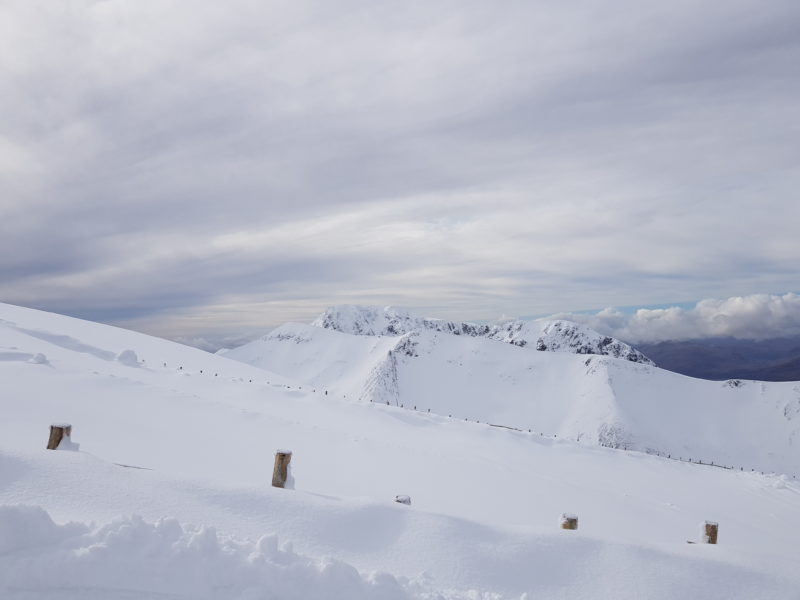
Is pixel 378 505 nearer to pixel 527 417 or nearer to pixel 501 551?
pixel 501 551

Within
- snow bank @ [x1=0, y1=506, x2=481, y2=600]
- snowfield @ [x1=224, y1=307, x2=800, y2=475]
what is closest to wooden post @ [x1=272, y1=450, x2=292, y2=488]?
snow bank @ [x1=0, y1=506, x2=481, y2=600]

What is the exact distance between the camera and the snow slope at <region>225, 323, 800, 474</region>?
2776 inches

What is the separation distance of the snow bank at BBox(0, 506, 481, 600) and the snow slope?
52901 millimetres

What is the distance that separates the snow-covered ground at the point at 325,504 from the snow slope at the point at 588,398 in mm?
41191

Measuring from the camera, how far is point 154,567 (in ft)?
13.9

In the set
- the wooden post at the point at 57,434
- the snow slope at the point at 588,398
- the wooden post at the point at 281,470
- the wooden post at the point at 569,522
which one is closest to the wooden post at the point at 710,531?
the wooden post at the point at 569,522

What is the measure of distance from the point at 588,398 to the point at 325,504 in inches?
3278

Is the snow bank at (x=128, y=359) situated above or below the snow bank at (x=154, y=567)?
above

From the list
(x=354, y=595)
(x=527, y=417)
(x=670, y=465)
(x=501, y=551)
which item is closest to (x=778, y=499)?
(x=670, y=465)

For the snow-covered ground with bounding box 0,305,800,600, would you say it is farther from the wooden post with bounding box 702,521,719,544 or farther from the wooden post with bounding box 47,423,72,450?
the wooden post with bounding box 702,521,719,544

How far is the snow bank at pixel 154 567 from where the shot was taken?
408cm

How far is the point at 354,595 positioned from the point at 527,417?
82.7m

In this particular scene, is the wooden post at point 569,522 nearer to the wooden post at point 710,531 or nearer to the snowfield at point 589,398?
the wooden post at point 710,531

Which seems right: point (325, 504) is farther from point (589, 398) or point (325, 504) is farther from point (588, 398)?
point (588, 398)
